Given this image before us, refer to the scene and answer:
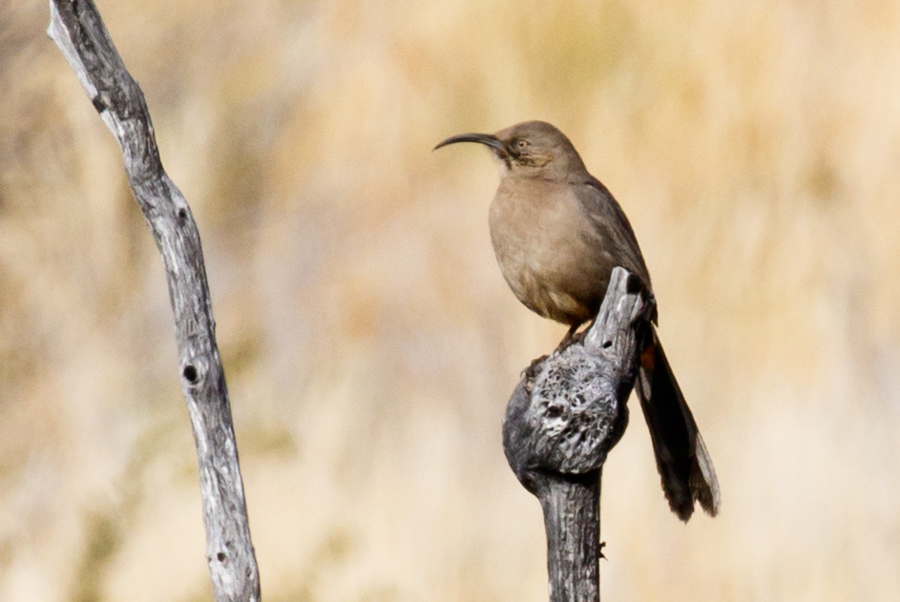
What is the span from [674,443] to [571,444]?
118 cm

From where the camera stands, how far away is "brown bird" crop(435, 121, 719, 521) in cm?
380

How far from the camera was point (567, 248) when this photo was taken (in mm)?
3902

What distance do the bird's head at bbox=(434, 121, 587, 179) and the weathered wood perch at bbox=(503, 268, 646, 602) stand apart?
144 centimetres

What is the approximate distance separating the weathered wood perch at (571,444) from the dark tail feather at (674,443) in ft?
2.91

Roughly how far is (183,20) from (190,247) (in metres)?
2.81

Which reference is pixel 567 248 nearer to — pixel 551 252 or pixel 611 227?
pixel 551 252

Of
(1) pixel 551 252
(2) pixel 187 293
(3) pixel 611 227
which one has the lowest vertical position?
(2) pixel 187 293

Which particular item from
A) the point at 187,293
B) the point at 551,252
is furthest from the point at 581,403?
the point at 551,252

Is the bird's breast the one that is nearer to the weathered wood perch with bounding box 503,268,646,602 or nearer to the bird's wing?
the bird's wing

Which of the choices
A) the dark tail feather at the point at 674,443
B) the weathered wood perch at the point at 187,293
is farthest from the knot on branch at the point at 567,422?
the dark tail feather at the point at 674,443

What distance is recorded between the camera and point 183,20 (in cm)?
523

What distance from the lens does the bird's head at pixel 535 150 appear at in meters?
4.14

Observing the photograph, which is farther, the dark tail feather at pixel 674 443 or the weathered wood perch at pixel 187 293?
the dark tail feather at pixel 674 443

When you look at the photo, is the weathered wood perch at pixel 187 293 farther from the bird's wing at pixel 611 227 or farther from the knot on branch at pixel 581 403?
the bird's wing at pixel 611 227
